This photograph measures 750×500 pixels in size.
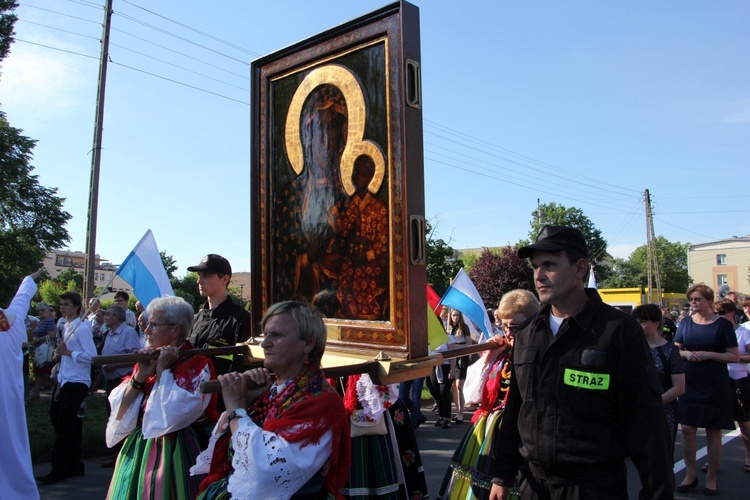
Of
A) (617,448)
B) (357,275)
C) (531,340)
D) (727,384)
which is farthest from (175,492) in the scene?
(727,384)

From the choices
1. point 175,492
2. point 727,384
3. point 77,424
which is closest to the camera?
point 175,492

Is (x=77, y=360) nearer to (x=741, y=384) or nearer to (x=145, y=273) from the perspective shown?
(x=145, y=273)

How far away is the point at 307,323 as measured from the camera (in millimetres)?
2510

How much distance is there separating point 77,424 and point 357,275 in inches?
194

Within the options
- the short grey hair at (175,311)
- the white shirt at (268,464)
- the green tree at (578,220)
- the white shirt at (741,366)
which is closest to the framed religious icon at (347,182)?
the short grey hair at (175,311)

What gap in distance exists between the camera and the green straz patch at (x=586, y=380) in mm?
2445

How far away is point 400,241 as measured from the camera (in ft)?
9.23

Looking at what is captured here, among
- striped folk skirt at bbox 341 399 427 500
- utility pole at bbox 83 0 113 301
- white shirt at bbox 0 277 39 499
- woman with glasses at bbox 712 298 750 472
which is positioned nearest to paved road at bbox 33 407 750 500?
woman with glasses at bbox 712 298 750 472

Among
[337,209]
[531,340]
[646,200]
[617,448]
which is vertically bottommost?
A: [617,448]

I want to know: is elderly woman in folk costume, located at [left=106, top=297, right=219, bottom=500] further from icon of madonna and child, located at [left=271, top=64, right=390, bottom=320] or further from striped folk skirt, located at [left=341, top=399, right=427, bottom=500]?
striped folk skirt, located at [left=341, top=399, right=427, bottom=500]

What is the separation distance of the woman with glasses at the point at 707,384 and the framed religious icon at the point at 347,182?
4.45 m

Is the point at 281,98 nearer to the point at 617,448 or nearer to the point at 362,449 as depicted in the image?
the point at 362,449

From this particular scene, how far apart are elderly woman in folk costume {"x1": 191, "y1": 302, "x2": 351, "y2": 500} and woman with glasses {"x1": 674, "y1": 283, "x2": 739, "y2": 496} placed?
4936 mm

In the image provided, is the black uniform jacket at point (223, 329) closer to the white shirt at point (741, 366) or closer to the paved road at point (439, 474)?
the paved road at point (439, 474)
